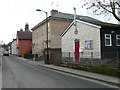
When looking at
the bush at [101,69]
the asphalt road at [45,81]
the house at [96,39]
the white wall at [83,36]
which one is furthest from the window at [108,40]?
the asphalt road at [45,81]

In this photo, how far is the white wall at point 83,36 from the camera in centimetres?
2123

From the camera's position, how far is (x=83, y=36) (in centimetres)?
2369

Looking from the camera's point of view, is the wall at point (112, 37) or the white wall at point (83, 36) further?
the white wall at point (83, 36)

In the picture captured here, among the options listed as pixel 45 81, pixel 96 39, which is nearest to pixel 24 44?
pixel 96 39

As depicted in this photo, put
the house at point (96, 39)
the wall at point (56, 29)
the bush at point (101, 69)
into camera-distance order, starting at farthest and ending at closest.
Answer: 1. the wall at point (56, 29)
2. the house at point (96, 39)
3. the bush at point (101, 69)

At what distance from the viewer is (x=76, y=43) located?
25016 mm

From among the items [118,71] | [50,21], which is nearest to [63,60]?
[118,71]

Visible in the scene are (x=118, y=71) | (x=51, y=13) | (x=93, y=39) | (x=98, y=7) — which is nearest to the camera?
Answer: (x=118, y=71)

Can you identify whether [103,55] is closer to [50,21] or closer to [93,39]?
[93,39]

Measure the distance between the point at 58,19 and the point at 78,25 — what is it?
40.0 feet

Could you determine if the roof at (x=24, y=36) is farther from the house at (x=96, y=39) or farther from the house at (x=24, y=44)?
the house at (x=96, y=39)

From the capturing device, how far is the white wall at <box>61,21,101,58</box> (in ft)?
69.7

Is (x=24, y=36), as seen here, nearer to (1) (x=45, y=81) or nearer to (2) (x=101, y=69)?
(2) (x=101, y=69)

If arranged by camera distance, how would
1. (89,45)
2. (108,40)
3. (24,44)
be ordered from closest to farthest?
(108,40) < (89,45) < (24,44)
